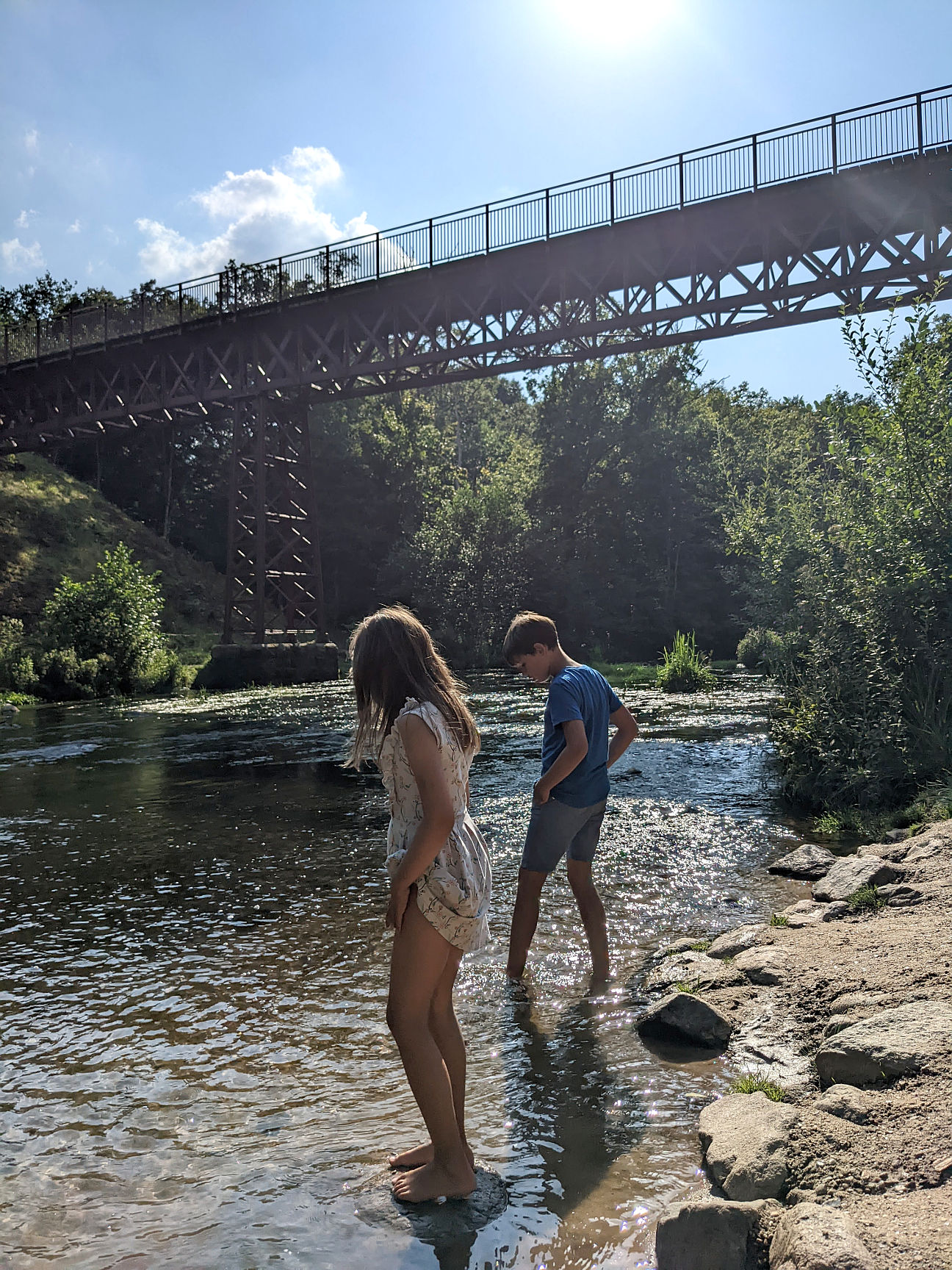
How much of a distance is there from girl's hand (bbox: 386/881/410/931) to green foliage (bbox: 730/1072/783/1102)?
5.32 feet

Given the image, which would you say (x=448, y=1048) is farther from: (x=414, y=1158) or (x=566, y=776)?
(x=566, y=776)

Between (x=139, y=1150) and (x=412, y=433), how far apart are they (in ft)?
175

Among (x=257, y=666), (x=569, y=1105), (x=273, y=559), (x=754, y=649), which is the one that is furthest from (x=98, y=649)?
(x=569, y=1105)

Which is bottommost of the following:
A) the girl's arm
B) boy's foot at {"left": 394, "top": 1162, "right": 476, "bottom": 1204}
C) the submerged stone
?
the submerged stone

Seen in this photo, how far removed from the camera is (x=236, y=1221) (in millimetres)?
3268

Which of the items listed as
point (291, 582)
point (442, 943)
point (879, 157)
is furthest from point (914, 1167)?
point (291, 582)

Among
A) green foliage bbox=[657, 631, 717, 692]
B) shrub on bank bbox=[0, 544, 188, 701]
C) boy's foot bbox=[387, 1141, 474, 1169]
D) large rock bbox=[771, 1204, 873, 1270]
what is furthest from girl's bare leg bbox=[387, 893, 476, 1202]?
shrub on bank bbox=[0, 544, 188, 701]

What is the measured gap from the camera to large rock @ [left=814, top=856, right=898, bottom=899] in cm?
624

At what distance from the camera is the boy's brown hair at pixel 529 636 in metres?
5.19

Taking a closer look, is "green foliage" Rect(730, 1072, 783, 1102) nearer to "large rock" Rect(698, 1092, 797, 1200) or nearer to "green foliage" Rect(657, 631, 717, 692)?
"large rock" Rect(698, 1092, 797, 1200)

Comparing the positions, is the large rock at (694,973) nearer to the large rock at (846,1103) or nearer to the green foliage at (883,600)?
the large rock at (846,1103)

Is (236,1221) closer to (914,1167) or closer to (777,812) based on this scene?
(914,1167)

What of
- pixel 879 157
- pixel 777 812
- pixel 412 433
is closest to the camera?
pixel 777 812

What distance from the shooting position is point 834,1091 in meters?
3.51
